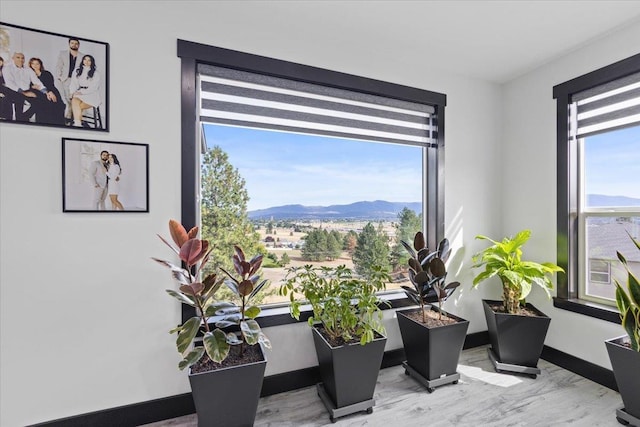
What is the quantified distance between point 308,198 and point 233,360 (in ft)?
4.05

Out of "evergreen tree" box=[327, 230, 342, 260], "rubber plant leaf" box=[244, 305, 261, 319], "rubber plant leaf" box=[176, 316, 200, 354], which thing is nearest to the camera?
"rubber plant leaf" box=[176, 316, 200, 354]

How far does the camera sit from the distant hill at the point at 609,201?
2.16m

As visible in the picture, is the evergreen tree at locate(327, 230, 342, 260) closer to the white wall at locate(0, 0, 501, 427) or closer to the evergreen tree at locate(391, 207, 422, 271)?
the evergreen tree at locate(391, 207, 422, 271)

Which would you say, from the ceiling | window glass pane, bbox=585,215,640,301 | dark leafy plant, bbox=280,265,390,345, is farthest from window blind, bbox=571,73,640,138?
dark leafy plant, bbox=280,265,390,345

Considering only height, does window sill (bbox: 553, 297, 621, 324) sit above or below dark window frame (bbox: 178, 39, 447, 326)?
below

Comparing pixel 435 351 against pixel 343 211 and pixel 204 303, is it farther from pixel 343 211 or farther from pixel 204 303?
pixel 204 303

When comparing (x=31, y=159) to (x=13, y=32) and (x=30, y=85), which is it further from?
(x=13, y=32)

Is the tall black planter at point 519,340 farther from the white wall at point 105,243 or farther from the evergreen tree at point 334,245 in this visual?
the white wall at point 105,243

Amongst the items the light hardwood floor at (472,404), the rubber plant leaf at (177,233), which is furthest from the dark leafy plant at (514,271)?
the rubber plant leaf at (177,233)

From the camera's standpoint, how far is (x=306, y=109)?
227 centimetres

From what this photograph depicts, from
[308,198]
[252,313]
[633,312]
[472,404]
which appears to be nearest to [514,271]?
[633,312]

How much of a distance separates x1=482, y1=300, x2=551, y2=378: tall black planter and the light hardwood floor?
0.08 metres

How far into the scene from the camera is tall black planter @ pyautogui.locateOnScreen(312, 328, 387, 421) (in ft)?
5.88

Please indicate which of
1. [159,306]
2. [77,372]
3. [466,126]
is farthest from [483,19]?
[77,372]
